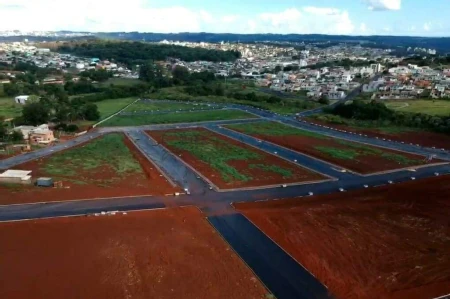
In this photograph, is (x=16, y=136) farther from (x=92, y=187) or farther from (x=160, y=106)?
(x=160, y=106)

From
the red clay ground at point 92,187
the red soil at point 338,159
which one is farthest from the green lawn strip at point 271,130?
the red clay ground at point 92,187

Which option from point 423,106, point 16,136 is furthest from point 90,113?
point 423,106

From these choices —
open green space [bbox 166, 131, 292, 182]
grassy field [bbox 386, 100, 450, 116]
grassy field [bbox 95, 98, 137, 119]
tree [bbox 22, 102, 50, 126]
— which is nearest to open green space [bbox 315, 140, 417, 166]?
open green space [bbox 166, 131, 292, 182]

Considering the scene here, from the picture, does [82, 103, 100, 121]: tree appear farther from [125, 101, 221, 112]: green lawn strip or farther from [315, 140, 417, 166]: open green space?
[315, 140, 417, 166]: open green space

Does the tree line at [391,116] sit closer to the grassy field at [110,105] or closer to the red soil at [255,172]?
the red soil at [255,172]

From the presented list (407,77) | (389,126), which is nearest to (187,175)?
(389,126)

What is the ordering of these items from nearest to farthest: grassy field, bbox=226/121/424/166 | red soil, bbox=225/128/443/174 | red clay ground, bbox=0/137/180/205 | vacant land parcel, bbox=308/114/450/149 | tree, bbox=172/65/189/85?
red clay ground, bbox=0/137/180/205 < red soil, bbox=225/128/443/174 < grassy field, bbox=226/121/424/166 < vacant land parcel, bbox=308/114/450/149 < tree, bbox=172/65/189/85
